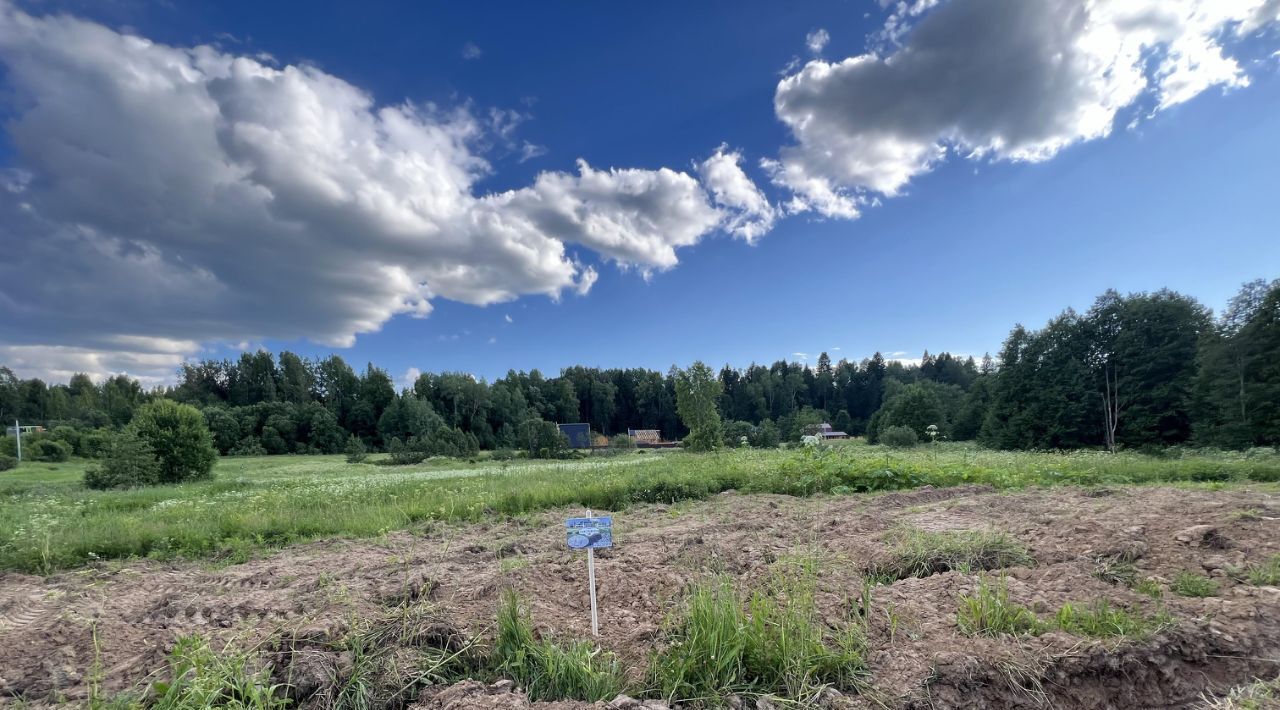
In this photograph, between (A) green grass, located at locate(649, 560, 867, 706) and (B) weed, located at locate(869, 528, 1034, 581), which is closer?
(A) green grass, located at locate(649, 560, 867, 706)

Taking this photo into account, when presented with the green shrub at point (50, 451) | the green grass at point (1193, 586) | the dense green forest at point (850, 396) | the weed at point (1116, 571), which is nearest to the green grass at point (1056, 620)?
the weed at point (1116, 571)

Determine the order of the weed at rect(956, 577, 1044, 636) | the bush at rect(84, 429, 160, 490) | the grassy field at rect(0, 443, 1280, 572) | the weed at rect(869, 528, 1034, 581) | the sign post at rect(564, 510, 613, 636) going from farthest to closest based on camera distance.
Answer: the bush at rect(84, 429, 160, 490)
the grassy field at rect(0, 443, 1280, 572)
the weed at rect(869, 528, 1034, 581)
the sign post at rect(564, 510, 613, 636)
the weed at rect(956, 577, 1044, 636)

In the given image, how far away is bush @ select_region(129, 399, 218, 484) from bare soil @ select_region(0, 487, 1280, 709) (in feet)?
85.2

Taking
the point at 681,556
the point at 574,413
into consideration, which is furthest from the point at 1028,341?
the point at 574,413

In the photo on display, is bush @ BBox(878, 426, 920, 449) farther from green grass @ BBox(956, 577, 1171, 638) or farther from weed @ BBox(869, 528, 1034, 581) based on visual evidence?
green grass @ BBox(956, 577, 1171, 638)

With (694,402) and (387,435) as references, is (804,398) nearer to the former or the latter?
(694,402)

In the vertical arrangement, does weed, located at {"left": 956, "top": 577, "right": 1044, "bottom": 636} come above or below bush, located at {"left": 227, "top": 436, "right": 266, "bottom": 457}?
above

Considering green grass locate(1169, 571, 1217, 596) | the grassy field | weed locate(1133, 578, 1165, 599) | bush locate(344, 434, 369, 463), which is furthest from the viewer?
bush locate(344, 434, 369, 463)

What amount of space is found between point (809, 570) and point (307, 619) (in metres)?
4.01

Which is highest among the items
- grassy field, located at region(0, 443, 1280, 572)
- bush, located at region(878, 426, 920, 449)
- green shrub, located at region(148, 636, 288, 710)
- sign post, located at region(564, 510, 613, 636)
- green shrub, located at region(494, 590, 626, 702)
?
sign post, located at region(564, 510, 613, 636)

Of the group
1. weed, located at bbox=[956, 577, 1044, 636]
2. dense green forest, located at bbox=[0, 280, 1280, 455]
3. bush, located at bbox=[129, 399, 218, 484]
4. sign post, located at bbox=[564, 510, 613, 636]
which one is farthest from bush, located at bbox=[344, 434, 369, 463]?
weed, located at bbox=[956, 577, 1044, 636]

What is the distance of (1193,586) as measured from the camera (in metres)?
4.09

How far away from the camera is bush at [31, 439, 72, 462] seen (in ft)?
135

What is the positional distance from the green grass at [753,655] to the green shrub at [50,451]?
60418 millimetres
